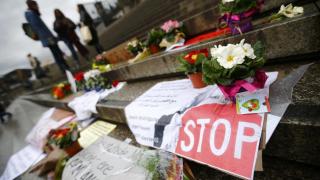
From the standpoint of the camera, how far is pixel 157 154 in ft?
5.57

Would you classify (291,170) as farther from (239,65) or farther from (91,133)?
(91,133)

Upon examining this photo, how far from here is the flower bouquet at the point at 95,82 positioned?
175 inches

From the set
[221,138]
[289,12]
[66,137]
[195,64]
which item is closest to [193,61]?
[195,64]

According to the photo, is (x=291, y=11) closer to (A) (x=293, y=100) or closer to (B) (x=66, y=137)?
(A) (x=293, y=100)

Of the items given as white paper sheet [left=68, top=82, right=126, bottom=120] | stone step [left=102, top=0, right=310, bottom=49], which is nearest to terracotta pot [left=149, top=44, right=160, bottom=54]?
stone step [left=102, top=0, right=310, bottom=49]

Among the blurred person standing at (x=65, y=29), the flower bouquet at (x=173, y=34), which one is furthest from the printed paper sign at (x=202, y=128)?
the blurred person standing at (x=65, y=29)

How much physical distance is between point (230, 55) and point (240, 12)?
0.90 m

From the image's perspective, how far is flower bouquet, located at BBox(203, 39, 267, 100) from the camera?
1.28 metres

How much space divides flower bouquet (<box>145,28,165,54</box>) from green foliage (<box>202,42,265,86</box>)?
2467 mm

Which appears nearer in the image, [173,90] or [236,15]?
[236,15]

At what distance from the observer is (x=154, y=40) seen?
3.77 metres

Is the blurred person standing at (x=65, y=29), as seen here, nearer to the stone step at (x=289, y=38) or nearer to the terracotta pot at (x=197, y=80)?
the stone step at (x=289, y=38)

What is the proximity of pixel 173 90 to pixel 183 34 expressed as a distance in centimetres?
148

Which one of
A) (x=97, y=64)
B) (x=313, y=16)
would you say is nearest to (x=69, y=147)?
(x=313, y=16)
